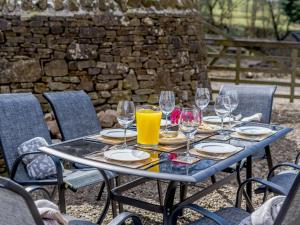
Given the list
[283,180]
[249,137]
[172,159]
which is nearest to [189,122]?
[172,159]

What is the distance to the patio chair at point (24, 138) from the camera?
2.82 metres

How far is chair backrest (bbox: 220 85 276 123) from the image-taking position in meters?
3.81

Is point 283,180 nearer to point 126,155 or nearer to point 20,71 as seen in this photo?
point 126,155

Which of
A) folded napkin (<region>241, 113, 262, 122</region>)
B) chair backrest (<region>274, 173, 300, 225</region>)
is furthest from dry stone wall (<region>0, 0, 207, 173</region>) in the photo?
chair backrest (<region>274, 173, 300, 225</region>)

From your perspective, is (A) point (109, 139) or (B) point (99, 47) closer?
(A) point (109, 139)

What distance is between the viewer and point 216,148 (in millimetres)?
2428

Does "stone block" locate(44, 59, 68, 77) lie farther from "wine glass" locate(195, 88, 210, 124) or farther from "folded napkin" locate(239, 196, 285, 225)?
"folded napkin" locate(239, 196, 285, 225)

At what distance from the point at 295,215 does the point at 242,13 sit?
15717mm

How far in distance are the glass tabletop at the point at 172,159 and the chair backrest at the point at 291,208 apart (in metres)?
0.40

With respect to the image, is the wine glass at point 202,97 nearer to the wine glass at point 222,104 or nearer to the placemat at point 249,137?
the wine glass at point 222,104

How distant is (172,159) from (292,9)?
45.0 ft

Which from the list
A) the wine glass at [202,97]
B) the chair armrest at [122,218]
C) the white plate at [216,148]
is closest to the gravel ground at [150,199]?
the wine glass at [202,97]

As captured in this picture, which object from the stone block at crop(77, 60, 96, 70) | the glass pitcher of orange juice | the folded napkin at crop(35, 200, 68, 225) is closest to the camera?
the folded napkin at crop(35, 200, 68, 225)

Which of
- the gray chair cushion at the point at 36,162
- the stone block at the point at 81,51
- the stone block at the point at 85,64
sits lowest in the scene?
the gray chair cushion at the point at 36,162
